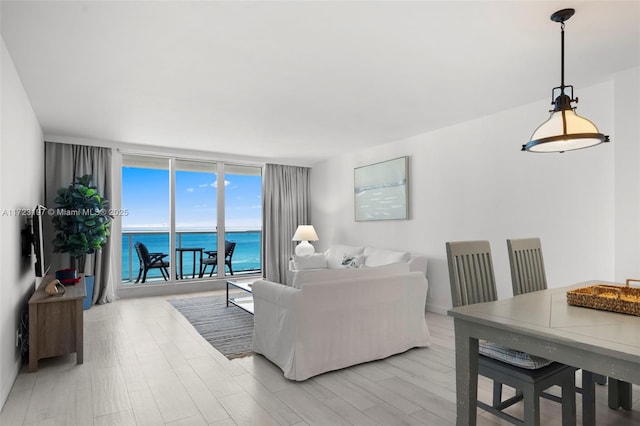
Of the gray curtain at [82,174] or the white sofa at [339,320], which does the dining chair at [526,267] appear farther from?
the gray curtain at [82,174]

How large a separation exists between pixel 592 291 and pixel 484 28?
1.73 meters

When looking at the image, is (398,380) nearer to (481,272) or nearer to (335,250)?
(481,272)

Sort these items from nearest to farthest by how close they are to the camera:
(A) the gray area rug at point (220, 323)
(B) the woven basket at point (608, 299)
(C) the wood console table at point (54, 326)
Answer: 1. (B) the woven basket at point (608, 299)
2. (C) the wood console table at point (54, 326)
3. (A) the gray area rug at point (220, 323)

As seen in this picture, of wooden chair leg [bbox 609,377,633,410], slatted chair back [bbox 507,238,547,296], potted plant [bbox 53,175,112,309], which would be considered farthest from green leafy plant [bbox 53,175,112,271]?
wooden chair leg [bbox 609,377,633,410]

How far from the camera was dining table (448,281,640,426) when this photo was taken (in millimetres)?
1272

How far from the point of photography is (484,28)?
2.34 m

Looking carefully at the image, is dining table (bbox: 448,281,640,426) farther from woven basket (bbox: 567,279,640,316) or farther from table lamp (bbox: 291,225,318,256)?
table lamp (bbox: 291,225,318,256)

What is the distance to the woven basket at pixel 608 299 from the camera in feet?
5.47

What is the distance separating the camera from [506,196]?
4023mm

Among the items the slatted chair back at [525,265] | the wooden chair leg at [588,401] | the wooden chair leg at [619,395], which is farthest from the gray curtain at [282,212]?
the wooden chair leg at [588,401]

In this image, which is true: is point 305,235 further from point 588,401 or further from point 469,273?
point 588,401

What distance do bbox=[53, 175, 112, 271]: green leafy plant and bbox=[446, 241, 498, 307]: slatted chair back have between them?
475 centimetres

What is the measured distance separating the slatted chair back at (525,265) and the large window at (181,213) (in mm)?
5192

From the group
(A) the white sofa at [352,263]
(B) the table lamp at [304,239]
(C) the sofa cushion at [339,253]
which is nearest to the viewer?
(A) the white sofa at [352,263]
